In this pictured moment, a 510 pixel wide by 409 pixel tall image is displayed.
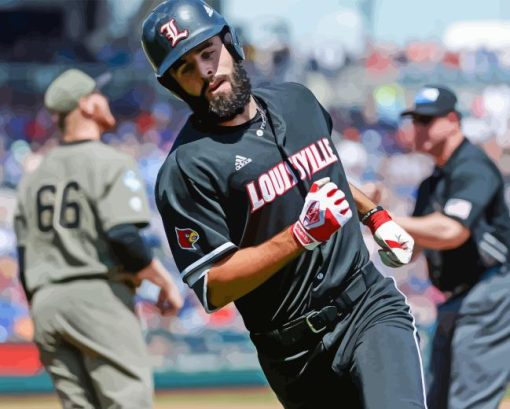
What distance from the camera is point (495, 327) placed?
245 inches

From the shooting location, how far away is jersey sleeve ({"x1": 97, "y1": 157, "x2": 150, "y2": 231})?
586cm

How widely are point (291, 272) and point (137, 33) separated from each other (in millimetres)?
10716

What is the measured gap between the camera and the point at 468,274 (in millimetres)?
6266

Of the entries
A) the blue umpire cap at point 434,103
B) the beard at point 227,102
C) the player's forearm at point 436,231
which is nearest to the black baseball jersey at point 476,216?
the player's forearm at point 436,231

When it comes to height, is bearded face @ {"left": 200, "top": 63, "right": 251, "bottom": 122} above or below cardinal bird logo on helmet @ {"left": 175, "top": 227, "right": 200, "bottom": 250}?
above

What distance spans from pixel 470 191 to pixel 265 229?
2.25 m

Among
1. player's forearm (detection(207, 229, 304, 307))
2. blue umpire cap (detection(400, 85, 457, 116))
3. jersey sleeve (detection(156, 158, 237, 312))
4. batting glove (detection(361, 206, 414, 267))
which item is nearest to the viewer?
player's forearm (detection(207, 229, 304, 307))

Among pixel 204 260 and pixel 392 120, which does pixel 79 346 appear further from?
pixel 392 120

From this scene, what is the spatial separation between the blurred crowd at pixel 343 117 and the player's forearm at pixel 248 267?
7.85 metres

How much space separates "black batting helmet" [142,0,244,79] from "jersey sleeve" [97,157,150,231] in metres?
1.76

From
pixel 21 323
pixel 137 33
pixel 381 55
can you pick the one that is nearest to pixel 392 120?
pixel 381 55

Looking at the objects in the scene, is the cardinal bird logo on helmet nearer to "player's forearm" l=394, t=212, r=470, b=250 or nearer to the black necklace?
the black necklace

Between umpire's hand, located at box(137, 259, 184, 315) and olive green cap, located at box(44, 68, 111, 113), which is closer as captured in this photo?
umpire's hand, located at box(137, 259, 184, 315)

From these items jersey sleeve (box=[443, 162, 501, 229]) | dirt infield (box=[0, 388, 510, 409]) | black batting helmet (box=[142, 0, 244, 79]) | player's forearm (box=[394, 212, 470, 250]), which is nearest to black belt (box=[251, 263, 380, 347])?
black batting helmet (box=[142, 0, 244, 79])
